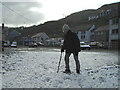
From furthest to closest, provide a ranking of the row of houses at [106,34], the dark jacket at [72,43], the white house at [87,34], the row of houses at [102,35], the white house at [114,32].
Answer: the white house at [87,34] < the row of houses at [102,35] < the row of houses at [106,34] < the white house at [114,32] < the dark jacket at [72,43]

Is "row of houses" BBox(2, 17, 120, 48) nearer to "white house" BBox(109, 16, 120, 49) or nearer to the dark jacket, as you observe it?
"white house" BBox(109, 16, 120, 49)

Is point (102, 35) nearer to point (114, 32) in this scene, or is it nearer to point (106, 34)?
point (106, 34)

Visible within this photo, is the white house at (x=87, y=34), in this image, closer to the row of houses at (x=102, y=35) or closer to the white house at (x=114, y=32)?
the row of houses at (x=102, y=35)

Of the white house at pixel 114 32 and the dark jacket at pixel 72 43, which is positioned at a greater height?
the white house at pixel 114 32

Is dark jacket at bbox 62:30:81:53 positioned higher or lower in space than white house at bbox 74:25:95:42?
lower

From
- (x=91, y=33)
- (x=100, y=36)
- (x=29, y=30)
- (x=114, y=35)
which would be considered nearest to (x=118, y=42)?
(x=114, y=35)

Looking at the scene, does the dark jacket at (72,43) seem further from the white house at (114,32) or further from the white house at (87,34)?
the white house at (87,34)

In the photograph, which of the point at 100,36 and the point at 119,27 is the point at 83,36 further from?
the point at 119,27

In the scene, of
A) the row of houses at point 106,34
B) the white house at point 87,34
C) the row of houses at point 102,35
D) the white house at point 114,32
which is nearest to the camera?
the white house at point 114,32

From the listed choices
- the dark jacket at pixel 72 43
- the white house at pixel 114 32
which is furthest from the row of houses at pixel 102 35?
the dark jacket at pixel 72 43

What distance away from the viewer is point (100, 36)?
7125cm

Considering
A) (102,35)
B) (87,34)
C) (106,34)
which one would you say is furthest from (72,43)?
(87,34)

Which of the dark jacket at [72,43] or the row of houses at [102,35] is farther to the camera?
the row of houses at [102,35]

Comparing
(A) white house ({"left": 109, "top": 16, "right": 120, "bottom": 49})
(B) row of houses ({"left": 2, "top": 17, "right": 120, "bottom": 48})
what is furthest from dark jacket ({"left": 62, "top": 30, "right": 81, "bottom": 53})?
(B) row of houses ({"left": 2, "top": 17, "right": 120, "bottom": 48})
